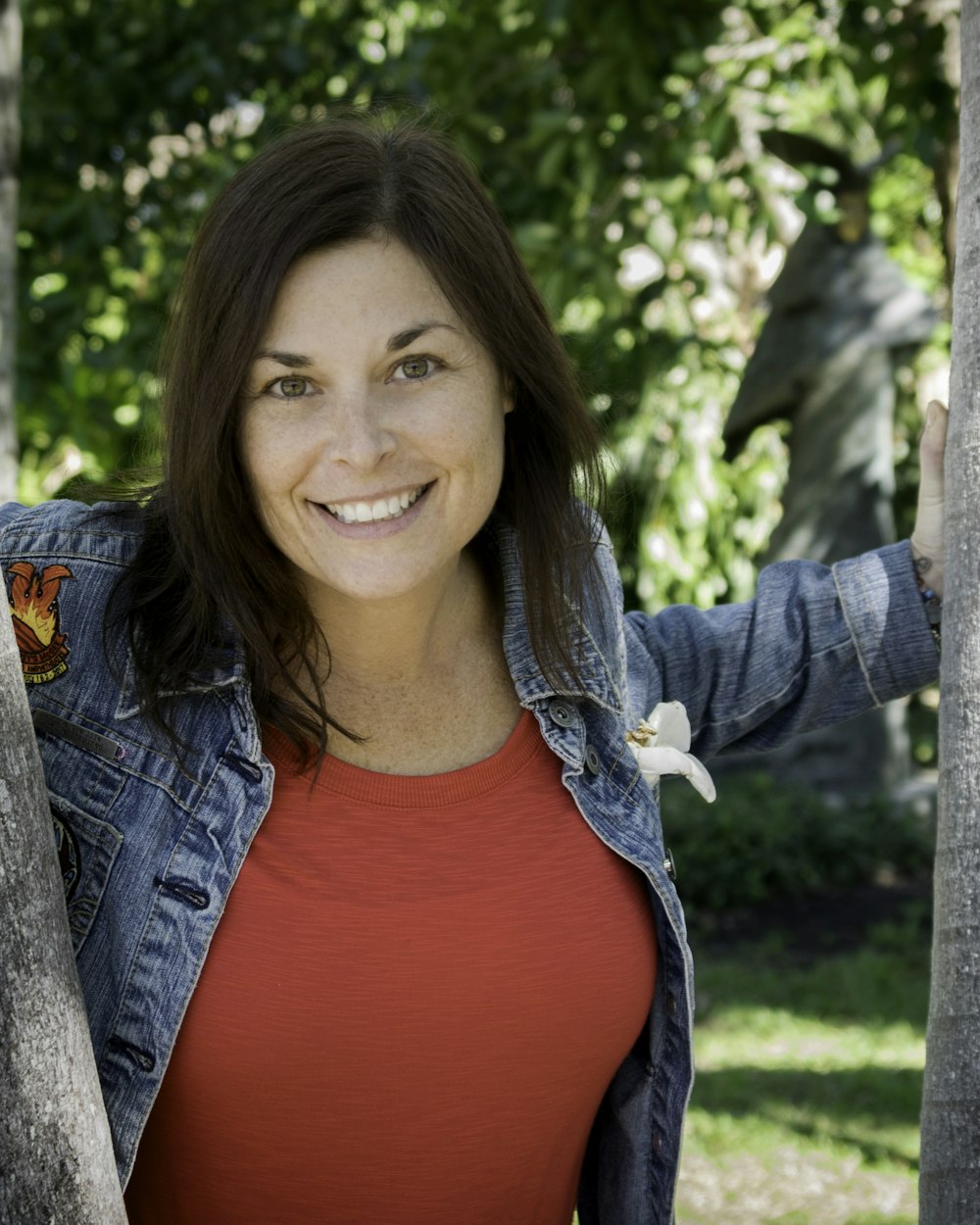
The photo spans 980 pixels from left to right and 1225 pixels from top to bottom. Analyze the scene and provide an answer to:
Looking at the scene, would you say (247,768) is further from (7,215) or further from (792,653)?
(7,215)

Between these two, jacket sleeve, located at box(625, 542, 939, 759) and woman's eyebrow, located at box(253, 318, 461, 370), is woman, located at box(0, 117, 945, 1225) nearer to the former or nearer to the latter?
woman's eyebrow, located at box(253, 318, 461, 370)

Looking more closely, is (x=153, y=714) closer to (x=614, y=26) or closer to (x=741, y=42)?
(x=614, y=26)

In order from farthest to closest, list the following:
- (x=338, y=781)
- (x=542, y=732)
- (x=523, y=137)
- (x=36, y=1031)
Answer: (x=523, y=137) → (x=542, y=732) → (x=338, y=781) → (x=36, y=1031)

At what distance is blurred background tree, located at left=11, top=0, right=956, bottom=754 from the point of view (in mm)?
5219

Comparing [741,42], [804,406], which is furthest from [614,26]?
[804,406]

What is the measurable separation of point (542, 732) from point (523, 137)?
4.24 m

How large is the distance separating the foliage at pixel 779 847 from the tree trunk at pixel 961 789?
523cm

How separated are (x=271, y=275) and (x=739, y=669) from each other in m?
0.97

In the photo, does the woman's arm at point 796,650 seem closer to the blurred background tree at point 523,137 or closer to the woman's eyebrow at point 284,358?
the woman's eyebrow at point 284,358

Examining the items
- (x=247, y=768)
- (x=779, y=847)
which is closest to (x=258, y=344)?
(x=247, y=768)

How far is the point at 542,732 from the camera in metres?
2.22

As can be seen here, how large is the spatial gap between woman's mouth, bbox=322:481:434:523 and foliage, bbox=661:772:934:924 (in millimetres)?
5095

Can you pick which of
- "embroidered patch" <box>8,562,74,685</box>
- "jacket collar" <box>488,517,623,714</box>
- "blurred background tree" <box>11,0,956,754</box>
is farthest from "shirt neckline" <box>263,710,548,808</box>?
"blurred background tree" <box>11,0,956,754</box>

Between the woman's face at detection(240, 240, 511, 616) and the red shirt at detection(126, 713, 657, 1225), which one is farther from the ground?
the woman's face at detection(240, 240, 511, 616)
